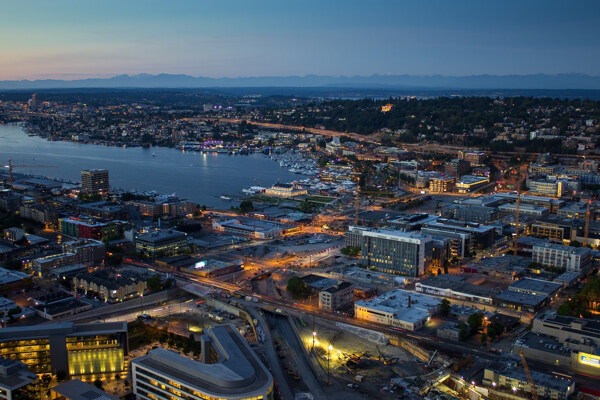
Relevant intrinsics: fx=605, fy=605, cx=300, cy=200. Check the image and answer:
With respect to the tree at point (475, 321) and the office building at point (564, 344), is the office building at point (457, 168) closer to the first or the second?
the tree at point (475, 321)

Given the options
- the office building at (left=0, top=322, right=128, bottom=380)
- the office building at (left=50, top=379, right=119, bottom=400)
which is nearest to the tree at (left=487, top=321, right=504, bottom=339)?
the office building at (left=0, top=322, right=128, bottom=380)

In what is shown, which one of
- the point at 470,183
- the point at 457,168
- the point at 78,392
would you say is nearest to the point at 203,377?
the point at 78,392

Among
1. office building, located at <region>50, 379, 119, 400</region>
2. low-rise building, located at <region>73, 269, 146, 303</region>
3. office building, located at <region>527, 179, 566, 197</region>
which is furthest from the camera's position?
office building, located at <region>527, 179, 566, 197</region>

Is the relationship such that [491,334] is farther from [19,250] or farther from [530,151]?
[530,151]

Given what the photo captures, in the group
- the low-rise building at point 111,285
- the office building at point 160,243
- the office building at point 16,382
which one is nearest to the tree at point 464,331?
the low-rise building at point 111,285

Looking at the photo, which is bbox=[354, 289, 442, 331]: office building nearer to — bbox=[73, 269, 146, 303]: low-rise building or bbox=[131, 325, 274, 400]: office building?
bbox=[131, 325, 274, 400]: office building

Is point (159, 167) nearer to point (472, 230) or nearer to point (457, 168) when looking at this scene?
point (457, 168)
